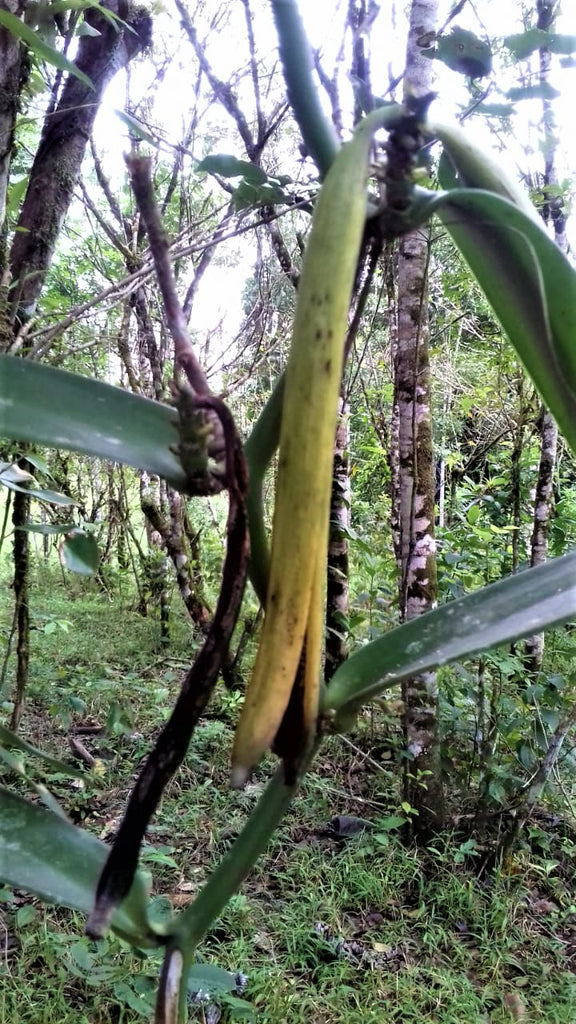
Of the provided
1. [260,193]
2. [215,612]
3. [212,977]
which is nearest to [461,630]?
[215,612]

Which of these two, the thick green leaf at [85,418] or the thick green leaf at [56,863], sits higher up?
the thick green leaf at [85,418]

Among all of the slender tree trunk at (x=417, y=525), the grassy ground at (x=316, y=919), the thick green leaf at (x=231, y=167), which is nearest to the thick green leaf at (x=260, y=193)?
the thick green leaf at (x=231, y=167)

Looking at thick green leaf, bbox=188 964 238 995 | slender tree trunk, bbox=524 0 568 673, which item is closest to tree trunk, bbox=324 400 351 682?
slender tree trunk, bbox=524 0 568 673

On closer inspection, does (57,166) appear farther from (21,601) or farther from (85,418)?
(85,418)

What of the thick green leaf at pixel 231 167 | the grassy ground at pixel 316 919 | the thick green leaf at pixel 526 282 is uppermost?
the thick green leaf at pixel 231 167

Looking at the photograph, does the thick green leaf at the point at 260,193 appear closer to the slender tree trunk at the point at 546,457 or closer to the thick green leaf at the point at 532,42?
the thick green leaf at the point at 532,42

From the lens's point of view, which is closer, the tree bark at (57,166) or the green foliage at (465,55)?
the green foliage at (465,55)

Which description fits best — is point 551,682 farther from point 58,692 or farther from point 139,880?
point 58,692

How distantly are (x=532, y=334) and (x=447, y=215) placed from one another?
5cm

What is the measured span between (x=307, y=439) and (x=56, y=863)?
210mm

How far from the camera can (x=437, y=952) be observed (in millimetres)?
984

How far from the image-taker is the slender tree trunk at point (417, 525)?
1158 mm

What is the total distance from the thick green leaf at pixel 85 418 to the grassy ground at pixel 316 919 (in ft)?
2.11

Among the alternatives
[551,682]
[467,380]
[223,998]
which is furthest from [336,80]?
[467,380]
